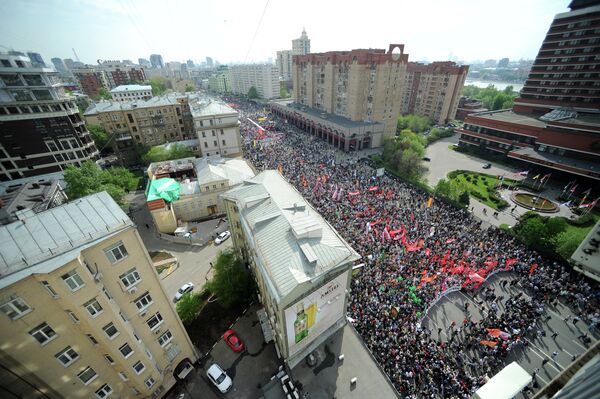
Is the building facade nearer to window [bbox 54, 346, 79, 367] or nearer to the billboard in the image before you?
the billboard

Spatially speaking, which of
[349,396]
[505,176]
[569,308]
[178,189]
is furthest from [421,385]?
[505,176]

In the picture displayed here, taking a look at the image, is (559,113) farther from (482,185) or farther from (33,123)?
(33,123)

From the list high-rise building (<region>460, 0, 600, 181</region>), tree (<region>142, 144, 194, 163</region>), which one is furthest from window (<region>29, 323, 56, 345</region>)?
high-rise building (<region>460, 0, 600, 181</region>)

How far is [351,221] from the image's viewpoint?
118 ft

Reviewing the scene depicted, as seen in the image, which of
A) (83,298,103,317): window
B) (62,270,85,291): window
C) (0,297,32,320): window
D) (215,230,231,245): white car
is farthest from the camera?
(215,230,231,245): white car

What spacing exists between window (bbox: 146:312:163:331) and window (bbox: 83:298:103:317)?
14.1ft

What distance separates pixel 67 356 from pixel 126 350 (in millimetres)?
3040

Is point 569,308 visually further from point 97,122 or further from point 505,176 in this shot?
point 97,122

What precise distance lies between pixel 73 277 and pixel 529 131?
270ft

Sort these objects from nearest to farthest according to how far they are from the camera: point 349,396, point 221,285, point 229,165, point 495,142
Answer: point 349,396
point 221,285
point 229,165
point 495,142

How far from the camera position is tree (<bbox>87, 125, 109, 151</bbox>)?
6040 cm

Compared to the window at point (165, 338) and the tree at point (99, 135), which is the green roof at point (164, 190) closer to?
the window at point (165, 338)

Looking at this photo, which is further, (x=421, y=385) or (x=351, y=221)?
(x=351, y=221)

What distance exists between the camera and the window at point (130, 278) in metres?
14.3
